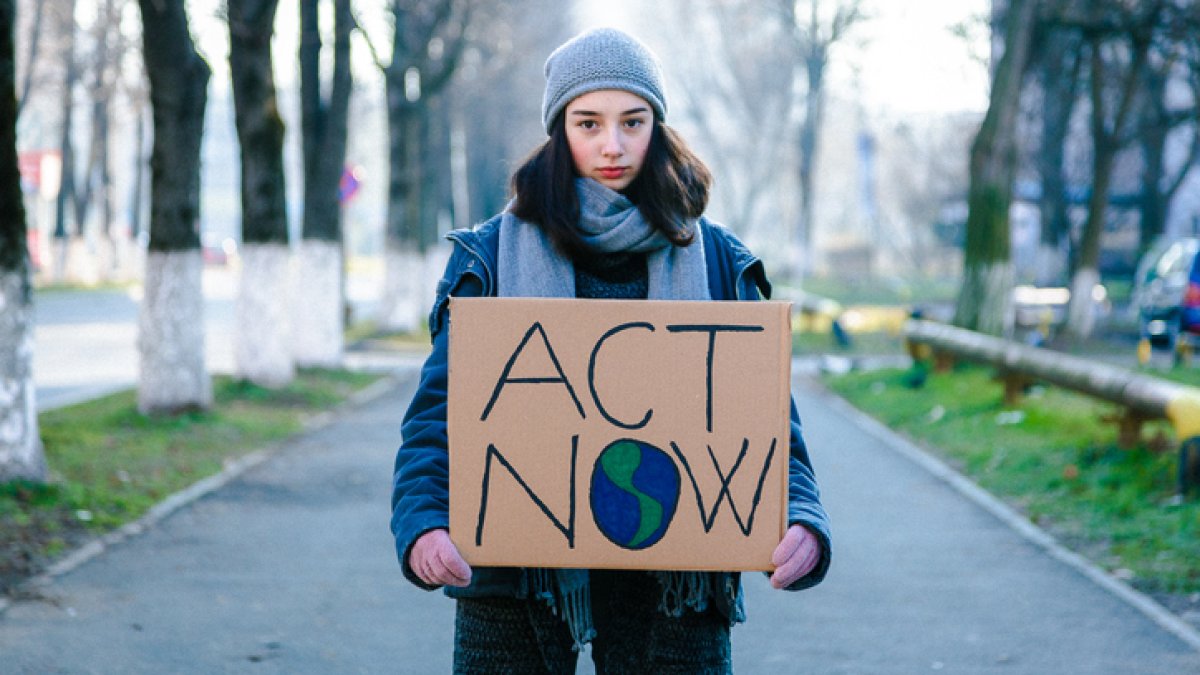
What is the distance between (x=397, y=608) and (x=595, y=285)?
13.3ft

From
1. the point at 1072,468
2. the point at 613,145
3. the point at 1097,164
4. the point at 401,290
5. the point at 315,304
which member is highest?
the point at 1097,164

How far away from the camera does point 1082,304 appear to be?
26094mm

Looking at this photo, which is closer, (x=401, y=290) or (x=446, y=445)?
(x=446, y=445)

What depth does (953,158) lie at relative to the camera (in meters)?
52.8

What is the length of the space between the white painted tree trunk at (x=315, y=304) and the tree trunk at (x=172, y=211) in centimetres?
601

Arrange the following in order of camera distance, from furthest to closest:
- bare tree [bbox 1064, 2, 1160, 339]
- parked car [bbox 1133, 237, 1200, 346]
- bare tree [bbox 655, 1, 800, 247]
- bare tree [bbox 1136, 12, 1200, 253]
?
1. bare tree [bbox 655, 1, 800, 247]
2. bare tree [bbox 1064, 2, 1160, 339]
3. parked car [bbox 1133, 237, 1200, 346]
4. bare tree [bbox 1136, 12, 1200, 253]

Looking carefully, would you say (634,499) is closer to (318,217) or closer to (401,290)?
(318,217)

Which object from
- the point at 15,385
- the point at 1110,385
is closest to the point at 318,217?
the point at 15,385

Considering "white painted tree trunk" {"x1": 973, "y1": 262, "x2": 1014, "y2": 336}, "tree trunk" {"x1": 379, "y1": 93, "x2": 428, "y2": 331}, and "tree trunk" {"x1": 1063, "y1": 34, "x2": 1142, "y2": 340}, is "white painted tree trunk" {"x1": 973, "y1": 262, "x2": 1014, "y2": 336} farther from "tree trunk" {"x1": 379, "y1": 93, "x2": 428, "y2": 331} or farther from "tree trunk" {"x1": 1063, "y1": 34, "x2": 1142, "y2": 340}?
"tree trunk" {"x1": 379, "y1": 93, "x2": 428, "y2": 331}

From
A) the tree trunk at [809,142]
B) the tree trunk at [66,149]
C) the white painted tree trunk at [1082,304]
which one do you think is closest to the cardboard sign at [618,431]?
the white painted tree trunk at [1082,304]

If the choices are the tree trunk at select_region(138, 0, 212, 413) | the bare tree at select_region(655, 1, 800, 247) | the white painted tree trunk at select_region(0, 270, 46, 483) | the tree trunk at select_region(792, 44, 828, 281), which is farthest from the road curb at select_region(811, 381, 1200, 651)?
the bare tree at select_region(655, 1, 800, 247)

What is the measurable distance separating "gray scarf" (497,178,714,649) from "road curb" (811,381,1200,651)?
396 centimetres

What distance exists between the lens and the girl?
9.07 feet

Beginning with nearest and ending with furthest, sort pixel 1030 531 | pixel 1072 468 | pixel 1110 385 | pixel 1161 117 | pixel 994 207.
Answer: pixel 1030 531 < pixel 1072 468 < pixel 1110 385 < pixel 994 207 < pixel 1161 117
